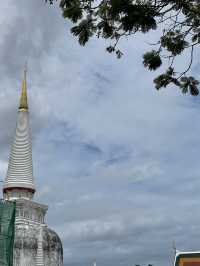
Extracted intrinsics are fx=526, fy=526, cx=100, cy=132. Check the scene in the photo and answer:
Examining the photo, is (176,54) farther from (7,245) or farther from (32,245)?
(32,245)

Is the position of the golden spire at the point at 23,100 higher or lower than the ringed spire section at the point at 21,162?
higher

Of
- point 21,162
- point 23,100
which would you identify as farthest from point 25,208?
point 23,100

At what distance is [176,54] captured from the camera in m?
11.2

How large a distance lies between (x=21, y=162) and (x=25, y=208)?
21.2 ft

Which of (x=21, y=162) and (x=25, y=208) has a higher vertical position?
(x=21, y=162)

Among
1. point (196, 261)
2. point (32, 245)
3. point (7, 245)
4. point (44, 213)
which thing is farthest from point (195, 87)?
point (44, 213)

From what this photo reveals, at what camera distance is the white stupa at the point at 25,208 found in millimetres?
62344

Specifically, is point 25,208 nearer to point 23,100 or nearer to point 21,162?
point 21,162

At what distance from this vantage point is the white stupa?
205ft

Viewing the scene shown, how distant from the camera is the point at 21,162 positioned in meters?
68.2

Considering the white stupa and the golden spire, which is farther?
the golden spire

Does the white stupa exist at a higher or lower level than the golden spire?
lower

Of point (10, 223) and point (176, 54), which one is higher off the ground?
point (10, 223)

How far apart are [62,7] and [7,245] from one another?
1478 inches
